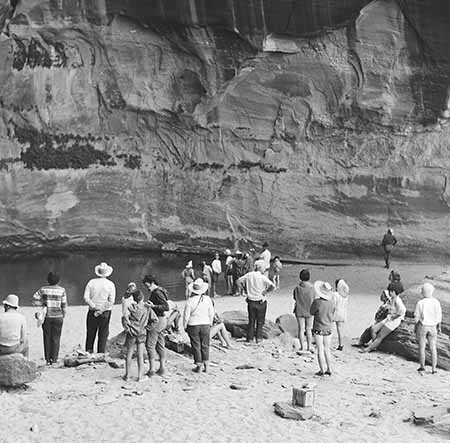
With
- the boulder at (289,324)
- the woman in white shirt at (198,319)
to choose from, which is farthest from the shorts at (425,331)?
the woman in white shirt at (198,319)

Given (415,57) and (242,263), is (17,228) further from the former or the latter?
(415,57)

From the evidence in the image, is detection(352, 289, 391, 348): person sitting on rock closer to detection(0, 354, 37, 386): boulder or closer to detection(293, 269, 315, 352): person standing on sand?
detection(293, 269, 315, 352): person standing on sand

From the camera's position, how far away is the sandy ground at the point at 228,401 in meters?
8.53

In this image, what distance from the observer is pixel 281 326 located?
13383 mm

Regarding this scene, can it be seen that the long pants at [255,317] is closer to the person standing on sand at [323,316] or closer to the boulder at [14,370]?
the person standing on sand at [323,316]

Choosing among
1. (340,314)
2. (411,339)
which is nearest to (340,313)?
(340,314)

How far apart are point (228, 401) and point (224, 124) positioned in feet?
64.8

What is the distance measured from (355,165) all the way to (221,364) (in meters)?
17.5

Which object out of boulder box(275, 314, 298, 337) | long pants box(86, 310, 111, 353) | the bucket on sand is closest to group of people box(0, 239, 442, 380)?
long pants box(86, 310, 111, 353)

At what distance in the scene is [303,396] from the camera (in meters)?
9.25

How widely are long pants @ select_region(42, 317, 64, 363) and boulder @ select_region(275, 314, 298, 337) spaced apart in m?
3.99

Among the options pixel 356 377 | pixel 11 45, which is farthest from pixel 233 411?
pixel 11 45

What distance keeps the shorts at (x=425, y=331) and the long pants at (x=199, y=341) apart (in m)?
3.19

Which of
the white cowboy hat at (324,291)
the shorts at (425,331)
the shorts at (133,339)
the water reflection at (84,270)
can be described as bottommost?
the water reflection at (84,270)
